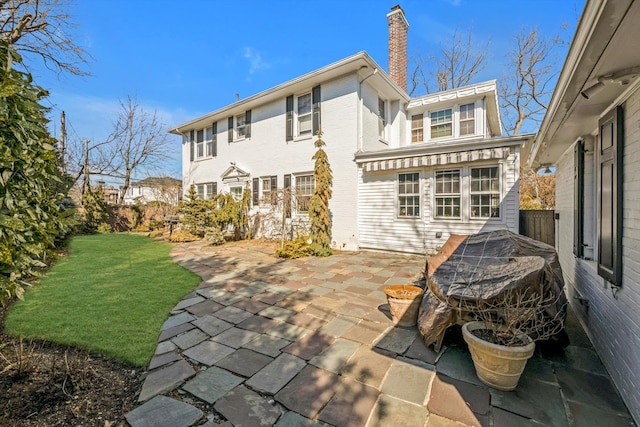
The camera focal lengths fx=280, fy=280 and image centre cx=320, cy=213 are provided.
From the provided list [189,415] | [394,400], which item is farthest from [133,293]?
[394,400]

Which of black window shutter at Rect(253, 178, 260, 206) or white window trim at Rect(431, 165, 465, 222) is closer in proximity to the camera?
white window trim at Rect(431, 165, 465, 222)

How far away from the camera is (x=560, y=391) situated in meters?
2.47

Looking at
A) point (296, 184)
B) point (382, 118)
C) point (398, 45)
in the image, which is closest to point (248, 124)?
point (296, 184)

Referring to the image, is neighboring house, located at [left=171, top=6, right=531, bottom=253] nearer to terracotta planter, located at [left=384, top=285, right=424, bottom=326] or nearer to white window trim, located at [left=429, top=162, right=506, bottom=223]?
white window trim, located at [left=429, top=162, right=506, bottom=223]

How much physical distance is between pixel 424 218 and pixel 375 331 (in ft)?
18.5

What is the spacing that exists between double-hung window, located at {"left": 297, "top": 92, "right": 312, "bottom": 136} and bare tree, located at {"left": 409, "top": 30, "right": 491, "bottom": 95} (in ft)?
38.1

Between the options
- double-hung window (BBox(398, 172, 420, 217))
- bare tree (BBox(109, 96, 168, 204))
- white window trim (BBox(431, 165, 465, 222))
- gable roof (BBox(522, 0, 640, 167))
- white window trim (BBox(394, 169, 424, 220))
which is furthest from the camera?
bare tree (BBox(109, 96, 168, 204))

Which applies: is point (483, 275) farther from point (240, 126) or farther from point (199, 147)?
point (199, 147)

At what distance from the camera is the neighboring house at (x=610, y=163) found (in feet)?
5.79

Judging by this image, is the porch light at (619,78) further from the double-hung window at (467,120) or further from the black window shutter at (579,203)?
the double-hung window at (467,120)

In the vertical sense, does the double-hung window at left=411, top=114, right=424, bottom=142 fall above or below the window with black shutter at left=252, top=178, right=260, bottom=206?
above

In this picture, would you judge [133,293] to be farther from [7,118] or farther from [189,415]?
[7,118]

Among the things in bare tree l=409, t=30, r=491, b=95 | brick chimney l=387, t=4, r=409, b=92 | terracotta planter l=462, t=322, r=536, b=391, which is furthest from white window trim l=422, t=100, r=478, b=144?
terracotta planter l=462, t=322, r=536, b=391

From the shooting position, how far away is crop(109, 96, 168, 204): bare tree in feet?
65.8
